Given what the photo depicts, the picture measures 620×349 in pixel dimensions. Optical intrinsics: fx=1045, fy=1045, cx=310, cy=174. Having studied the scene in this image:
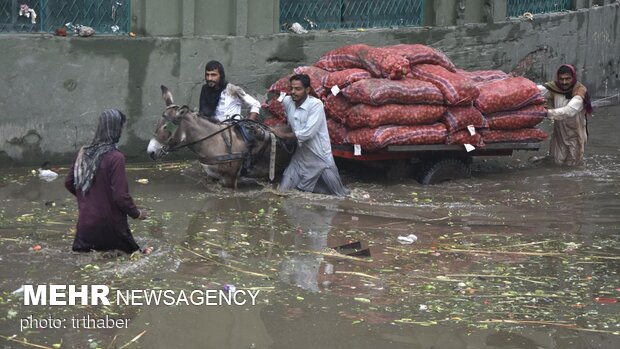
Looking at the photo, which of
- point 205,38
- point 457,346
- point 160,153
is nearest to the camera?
point 457,346

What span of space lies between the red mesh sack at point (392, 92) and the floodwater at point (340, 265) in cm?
100

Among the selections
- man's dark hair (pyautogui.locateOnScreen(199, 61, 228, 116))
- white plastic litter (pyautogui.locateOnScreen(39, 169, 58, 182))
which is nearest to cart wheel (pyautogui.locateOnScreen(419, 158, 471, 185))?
man's dark hair (pyautogui.locateOnScreen(199, 61, 228, 116))

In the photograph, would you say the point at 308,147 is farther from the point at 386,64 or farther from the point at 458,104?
the point at 458,104

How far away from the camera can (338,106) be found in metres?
11.2

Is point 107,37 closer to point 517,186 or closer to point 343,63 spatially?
point 343,63

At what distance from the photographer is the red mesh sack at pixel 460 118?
443 inches

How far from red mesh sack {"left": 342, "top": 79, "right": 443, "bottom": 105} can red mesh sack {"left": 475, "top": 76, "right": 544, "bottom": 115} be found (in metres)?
0.66

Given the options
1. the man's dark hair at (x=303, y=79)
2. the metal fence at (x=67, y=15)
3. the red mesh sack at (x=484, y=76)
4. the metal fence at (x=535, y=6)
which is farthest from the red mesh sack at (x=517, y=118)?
the metal fence at (x=535, y=6)

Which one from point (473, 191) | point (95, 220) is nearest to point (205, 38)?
point (473, 191)

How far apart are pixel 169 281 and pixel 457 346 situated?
7.19 feet

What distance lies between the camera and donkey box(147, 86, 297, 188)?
1053 centimetres

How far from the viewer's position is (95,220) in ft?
25.3

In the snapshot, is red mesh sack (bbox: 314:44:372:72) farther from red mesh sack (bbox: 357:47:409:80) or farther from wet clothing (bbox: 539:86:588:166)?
wet clothing (bbox: 539:86:588:166)

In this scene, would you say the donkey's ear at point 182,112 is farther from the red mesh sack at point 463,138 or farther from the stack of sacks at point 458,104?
the red mesh sack at point 463,138
